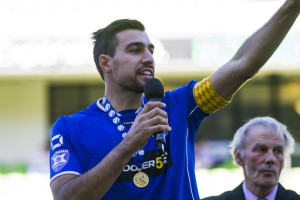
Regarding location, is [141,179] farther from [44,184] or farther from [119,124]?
[44,184]

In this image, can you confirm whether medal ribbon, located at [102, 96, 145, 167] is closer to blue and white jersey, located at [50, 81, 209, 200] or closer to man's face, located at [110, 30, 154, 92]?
blue and white jersey, located at [50, 81, 209, 200]

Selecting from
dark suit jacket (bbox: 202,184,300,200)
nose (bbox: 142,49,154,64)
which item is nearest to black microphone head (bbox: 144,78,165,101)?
nose (bbox: 142,49,154,64)

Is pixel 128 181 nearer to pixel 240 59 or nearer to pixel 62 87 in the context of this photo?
pixel 240 59

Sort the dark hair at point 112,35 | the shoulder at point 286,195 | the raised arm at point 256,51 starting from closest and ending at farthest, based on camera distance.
A: 1. the raised arm at point 256,51
2. the dark hair at point 112,35
3. the shoulder at point 286,195

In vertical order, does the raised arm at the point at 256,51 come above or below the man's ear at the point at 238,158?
above

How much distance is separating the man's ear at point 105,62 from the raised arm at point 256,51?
0.66 m

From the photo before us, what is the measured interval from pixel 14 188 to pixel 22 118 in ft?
20.1

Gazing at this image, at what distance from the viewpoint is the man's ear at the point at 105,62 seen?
10.6 feet

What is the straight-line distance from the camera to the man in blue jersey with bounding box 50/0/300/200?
260cm

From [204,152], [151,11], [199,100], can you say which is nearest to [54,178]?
[199,100]

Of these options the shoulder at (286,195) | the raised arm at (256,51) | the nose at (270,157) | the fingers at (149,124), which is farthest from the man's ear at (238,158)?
the fingers at (149,124)

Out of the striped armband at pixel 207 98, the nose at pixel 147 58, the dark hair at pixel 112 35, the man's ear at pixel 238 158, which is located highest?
the dark hair at pixel 112 35

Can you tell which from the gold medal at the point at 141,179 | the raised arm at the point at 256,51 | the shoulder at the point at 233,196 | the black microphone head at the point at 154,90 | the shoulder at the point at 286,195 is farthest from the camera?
the shoulder at the point at 233,196

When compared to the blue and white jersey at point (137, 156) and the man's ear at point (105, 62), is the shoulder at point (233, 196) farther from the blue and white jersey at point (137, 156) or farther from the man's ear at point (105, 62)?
the man's ear at point (105, 62)
